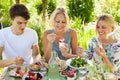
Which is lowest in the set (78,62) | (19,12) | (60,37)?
(78,62)

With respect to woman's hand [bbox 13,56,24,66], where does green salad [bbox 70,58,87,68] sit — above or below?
below

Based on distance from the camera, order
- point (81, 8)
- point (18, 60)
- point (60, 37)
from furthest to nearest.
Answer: point (81, 8), point (60, 37), point (18, 60)

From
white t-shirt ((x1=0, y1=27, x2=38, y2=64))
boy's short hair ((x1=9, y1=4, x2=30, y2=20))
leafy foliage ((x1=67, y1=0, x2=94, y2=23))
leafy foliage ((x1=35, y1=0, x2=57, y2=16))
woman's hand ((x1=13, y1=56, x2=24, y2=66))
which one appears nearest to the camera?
woman's hand ((x1=13, y1=56, x2=24, y2=66))

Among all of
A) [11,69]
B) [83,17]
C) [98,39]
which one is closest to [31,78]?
[11,69]

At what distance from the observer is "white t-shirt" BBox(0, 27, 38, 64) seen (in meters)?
2.83

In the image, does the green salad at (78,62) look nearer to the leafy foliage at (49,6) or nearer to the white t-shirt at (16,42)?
the white t-shirt at (16,42)

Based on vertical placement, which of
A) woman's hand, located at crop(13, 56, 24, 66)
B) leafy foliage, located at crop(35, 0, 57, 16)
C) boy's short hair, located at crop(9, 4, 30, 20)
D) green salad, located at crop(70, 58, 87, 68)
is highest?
boy's short hair, located at crop(9, 4, 30, 20)

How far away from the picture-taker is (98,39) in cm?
283

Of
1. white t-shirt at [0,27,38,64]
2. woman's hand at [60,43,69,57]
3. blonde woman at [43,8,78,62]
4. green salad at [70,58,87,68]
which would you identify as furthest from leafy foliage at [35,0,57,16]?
green salad at [70,58,87,68]

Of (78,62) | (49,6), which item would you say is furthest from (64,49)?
(49,6)

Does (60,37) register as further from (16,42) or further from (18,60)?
(18,60)

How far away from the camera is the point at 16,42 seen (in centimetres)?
286

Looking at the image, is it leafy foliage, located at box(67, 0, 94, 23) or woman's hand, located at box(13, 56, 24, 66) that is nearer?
woman's hand, located at box(13, 56, 24, 66)

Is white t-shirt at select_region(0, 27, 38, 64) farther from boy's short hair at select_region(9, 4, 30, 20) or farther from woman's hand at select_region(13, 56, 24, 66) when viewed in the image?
woman's hand at select_region(13, 56, 24, 66)
